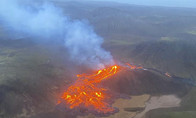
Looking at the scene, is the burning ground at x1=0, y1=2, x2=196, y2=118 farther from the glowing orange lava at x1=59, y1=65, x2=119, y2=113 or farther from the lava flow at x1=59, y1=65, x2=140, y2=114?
the glowing orange lava at x1=59, y1=65, x2=119, y2=113

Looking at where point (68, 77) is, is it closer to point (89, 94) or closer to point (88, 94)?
point (88, 94)

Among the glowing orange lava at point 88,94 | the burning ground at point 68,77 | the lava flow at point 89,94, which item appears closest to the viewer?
the burning ground at point 68,77

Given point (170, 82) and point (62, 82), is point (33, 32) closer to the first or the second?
point (62, 82)

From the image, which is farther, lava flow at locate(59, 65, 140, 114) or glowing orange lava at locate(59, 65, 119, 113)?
glowing orange lava at locate(59, 65, 119, 113)

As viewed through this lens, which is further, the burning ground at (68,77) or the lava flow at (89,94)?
the lava flow at (89,94)

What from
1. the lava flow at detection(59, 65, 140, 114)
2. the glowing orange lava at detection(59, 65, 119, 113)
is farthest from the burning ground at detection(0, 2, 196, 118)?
the glowing orange lava at detection(59, 65, 119, 113)

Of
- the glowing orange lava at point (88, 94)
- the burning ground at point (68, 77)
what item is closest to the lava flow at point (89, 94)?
the glowing orange lava at point (88, 94)

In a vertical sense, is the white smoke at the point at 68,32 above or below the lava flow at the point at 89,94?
above

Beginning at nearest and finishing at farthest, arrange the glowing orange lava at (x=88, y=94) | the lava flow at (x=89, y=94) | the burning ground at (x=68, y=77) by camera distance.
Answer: the burning ground at (x=68, y=77), the lava flow at (x=89, y=94), the glowing orange lava at (x=88, y=94)

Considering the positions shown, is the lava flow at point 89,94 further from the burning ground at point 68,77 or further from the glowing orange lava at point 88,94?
the burning ground at point 68,77
